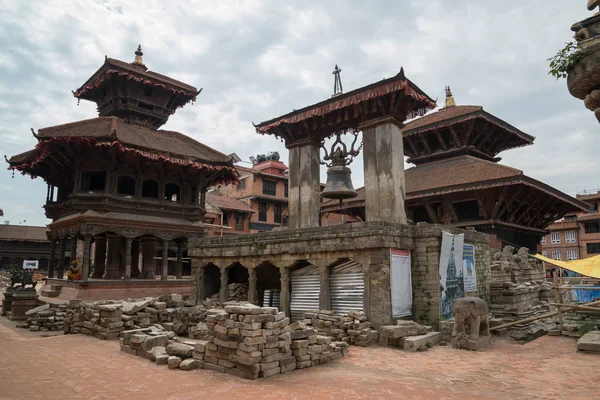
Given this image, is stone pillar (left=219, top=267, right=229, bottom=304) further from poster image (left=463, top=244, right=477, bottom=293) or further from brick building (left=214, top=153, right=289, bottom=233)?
brick building (left=214, top=153, right=289, bottom=233)

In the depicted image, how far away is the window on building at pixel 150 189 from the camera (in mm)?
25705

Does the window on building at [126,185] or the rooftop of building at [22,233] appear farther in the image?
the rooftop of building at [22,233]

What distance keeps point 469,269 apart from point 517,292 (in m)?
2.72

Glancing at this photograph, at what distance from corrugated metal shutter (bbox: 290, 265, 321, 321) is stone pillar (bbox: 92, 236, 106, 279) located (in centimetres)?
1426

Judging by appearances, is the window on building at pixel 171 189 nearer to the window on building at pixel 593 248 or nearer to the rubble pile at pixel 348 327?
the rubble pile at pixel 348 327

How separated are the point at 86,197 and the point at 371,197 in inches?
589

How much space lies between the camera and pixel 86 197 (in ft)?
71.3

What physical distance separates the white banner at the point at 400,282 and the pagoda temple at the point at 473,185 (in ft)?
28.1

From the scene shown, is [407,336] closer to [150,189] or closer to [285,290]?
[285,290]

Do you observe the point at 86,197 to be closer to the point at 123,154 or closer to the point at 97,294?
the point at 123,154

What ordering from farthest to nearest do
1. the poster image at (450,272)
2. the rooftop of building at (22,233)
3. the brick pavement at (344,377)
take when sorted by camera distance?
1. the rooftop of building at (22,233)
2. the poster image at (450,272)
3. the brick pavement at (344,377)

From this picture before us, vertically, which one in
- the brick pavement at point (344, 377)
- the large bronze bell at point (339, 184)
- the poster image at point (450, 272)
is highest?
the large bronze bell at point (339, 184)

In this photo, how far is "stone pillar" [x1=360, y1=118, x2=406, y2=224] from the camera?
14961 millimetres

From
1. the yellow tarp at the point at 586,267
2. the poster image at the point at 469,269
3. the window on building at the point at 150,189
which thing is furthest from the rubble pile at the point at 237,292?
the yellow tarp at the point at 586,267
